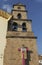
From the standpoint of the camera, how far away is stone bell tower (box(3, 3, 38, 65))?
1745 cm

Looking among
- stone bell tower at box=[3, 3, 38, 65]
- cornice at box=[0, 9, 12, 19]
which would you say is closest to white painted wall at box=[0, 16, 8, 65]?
stone bell tower at box=[3, 3, 38, 65]

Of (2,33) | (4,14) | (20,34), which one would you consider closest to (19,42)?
(20,34)

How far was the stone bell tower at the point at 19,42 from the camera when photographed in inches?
687

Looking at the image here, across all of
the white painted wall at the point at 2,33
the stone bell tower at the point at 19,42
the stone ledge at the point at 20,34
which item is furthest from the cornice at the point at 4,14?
the stone ledge at the point at 20,34

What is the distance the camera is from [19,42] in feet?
60.3

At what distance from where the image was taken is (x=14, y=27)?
67.1 ft

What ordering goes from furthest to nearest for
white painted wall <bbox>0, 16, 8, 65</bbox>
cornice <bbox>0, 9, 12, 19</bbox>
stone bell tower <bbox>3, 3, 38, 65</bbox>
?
cornice <bbox>0, 9, 12, 19</bbox> < white painted wall <bbox>0, 16, 8, 65</bbox> < stone bell tower <bbox>3, 3, 38, 65</bbox>

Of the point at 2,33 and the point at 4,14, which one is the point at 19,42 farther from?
the point at 4,14

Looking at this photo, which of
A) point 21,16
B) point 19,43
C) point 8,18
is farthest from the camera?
point 21,16

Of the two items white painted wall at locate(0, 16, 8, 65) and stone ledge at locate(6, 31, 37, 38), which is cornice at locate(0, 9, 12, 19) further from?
stone ledge at locate(6, 31, 37, 38)

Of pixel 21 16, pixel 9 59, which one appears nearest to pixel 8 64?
pixel 9 59

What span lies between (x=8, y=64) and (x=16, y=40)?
303 cm

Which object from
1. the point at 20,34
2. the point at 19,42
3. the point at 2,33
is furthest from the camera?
the point at 20,34

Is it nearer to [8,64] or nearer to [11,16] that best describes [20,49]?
[8,64]
